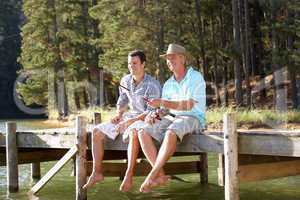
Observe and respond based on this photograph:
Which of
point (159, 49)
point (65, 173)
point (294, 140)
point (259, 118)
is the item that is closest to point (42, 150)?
point (65, 173)

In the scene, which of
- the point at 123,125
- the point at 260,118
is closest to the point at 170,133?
the point at 123,125

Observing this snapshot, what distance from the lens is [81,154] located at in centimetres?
905

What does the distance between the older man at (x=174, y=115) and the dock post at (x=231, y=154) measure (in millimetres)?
525

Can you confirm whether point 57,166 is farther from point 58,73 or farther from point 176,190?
point 58,73

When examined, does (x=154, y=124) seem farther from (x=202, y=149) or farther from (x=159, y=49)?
(x=159, y=49)

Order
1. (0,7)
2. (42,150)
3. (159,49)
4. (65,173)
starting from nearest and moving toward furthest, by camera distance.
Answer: (42,150)
(65,173)
(159,49)
(0,7)

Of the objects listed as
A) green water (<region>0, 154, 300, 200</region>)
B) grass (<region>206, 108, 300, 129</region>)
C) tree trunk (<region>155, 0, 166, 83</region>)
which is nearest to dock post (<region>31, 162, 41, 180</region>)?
green water (<region>0, 154, 300, 200</region>)

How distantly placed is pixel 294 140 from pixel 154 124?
1.79m

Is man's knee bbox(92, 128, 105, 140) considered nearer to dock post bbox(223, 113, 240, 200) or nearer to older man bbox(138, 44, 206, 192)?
older man bbox(138, 44, 206, 192)

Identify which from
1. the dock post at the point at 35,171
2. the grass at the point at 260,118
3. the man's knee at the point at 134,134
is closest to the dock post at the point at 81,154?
the man's knee at the point at 134,134

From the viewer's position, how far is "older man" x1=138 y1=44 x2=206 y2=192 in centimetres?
729

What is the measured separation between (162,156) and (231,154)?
0.84 m

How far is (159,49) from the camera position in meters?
26.1

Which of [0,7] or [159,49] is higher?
[0,7]
